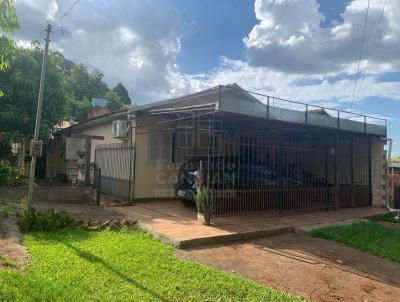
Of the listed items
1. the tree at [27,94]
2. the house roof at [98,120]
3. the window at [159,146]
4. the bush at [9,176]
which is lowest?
the bush at [9,176]

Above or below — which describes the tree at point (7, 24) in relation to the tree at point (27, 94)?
below

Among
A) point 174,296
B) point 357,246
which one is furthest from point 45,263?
point 357,246

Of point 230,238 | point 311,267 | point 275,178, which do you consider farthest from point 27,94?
point 311,267

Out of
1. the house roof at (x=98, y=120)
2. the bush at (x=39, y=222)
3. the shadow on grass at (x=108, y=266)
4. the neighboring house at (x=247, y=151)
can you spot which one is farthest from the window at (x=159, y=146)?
the shadow on grass at (x=108, y=266)

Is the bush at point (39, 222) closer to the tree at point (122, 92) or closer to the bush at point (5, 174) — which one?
the bush at point (5, 174)

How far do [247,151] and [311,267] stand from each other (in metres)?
4.54

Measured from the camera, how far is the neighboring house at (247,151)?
9203 mm

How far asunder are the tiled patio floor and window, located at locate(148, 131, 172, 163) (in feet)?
5.46

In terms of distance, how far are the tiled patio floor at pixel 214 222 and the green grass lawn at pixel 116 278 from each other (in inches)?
35.7

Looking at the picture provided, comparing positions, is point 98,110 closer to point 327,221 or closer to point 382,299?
point 327,221

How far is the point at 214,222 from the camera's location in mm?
8227

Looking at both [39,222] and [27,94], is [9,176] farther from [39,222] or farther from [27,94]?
[39,222]

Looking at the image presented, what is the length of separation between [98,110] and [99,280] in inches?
601

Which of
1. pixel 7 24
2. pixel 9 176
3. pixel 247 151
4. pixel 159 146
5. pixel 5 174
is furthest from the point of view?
pixel 159 146
